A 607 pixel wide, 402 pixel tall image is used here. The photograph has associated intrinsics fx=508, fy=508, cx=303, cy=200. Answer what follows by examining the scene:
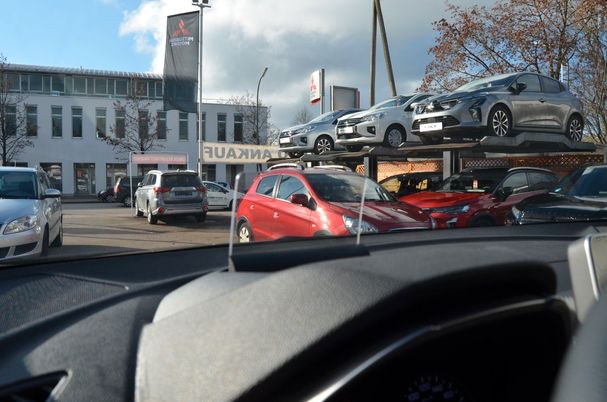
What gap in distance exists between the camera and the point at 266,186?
15.3ft

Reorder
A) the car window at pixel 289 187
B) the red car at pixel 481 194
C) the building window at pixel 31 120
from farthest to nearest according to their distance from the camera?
the building window at pixel 31 120 < the red car at pixel 481 194 < the car window at pixel 289 187

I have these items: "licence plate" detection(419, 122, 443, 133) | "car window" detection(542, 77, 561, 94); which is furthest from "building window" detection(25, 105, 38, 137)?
"car window" detection(542, 77, 561, 94)

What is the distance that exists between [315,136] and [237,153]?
3.65 metres

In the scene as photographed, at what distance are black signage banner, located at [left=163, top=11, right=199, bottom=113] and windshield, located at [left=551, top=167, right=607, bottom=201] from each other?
16.0 metres

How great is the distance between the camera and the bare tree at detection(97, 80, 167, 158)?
141ft

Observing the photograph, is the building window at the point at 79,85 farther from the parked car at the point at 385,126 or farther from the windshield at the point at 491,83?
the windshield at the point at 491,83

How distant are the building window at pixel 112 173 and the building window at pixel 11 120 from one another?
300 inches

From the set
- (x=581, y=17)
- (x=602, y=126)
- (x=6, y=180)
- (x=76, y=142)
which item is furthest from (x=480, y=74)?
(x=76, y=142)

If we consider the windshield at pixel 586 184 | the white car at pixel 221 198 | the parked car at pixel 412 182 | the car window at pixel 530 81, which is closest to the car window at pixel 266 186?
the white car at pixel 221 198

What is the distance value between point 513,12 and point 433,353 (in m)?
22.4

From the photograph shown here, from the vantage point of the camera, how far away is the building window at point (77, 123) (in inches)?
1708

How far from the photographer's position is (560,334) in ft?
4.60

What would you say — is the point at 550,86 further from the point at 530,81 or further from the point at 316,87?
the point at 316,87

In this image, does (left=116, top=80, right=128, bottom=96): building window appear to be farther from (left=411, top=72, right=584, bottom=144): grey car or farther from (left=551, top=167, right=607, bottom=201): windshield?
(left=551, top=167, right=607, bottom=201): windshield
